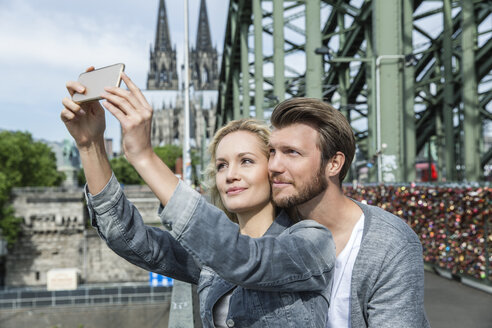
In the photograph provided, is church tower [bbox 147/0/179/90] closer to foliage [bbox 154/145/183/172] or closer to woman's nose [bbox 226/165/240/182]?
foliage [bbox 154/145/183/172]

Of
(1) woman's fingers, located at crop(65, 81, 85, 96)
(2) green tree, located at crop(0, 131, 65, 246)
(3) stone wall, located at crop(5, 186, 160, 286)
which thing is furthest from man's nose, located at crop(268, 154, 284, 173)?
→ (3) stone wall, located at crop(5, 186, 160, 286)

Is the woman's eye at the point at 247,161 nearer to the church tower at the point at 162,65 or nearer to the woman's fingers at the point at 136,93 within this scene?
the woman's fingers at the point at 136,93

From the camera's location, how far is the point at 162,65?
124 metres

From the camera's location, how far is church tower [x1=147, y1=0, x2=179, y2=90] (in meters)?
123

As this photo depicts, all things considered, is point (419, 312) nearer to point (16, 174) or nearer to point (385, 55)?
point (385, 55)

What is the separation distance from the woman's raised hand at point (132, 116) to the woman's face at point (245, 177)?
15.9 inches

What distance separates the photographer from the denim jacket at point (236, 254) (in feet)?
A: 3.99

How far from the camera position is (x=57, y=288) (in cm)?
4081

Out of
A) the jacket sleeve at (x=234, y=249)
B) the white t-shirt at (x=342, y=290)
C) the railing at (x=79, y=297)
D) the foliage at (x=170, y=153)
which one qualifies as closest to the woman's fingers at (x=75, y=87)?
the jacket sleeve at (x=234, y=249)

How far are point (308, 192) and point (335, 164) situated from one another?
0.16 metres

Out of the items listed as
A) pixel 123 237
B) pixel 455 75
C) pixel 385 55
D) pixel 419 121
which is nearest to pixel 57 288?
pixel 419 121

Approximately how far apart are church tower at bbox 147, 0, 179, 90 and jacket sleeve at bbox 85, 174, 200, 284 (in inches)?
4845

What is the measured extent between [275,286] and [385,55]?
10.1m

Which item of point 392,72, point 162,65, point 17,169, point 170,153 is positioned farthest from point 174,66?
point 392,72
